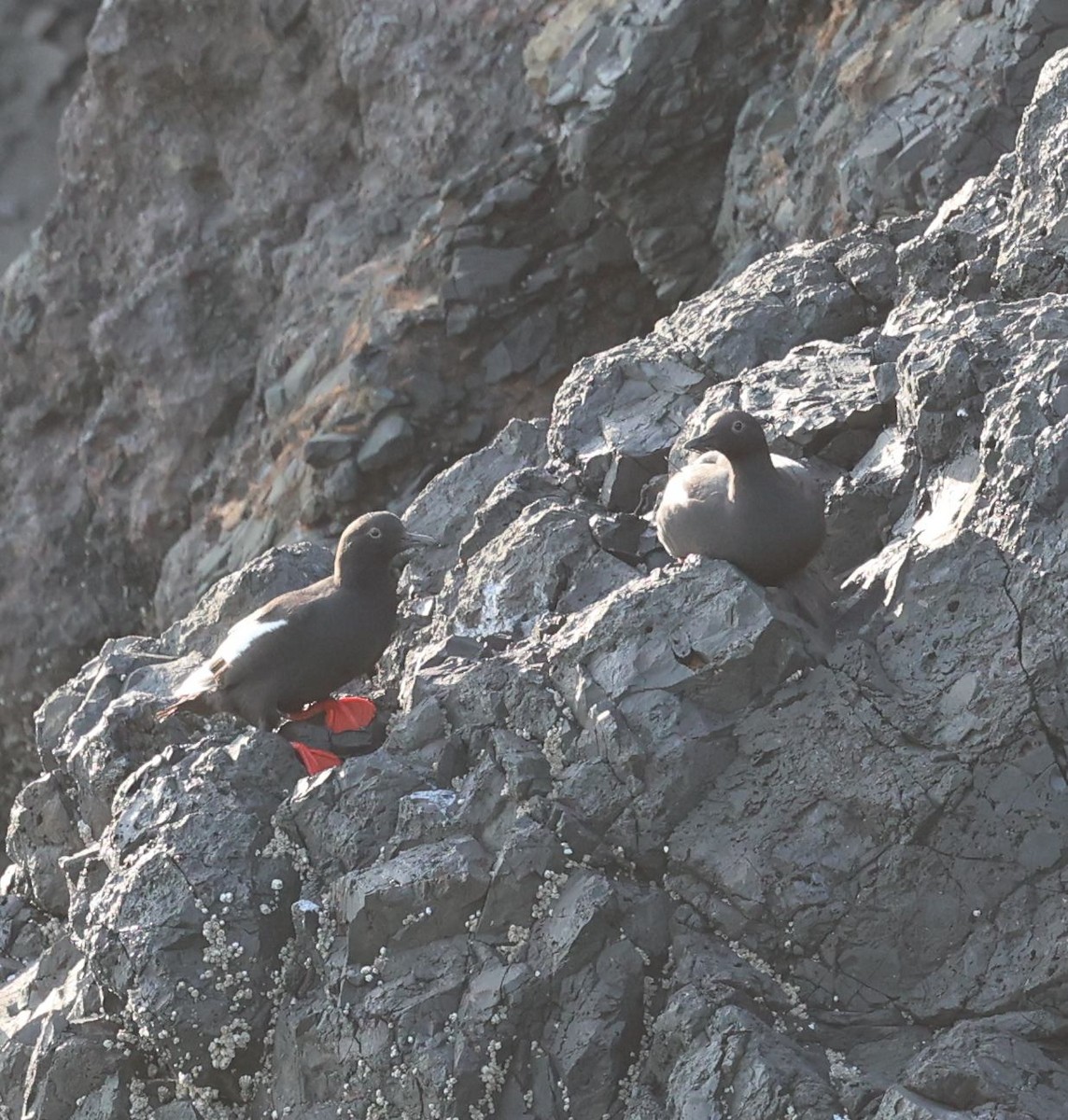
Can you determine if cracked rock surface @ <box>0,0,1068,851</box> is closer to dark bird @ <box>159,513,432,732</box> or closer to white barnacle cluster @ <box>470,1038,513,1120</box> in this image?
dark bird @ <box>159,513,432,732</box>

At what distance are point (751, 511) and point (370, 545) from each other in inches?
85.3

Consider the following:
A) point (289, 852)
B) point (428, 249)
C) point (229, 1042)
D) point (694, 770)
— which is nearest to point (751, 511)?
point (694, 770)

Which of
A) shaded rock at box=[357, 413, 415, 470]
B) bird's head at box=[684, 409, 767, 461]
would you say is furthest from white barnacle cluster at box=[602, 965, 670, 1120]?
shaded rock at box=[357, 413, 415, 470]

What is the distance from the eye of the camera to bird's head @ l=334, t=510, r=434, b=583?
868 centimetres

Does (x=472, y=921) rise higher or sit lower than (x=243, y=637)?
lower

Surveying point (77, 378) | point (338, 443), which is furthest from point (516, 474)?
point (77, 378)

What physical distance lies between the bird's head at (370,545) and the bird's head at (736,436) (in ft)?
5.82

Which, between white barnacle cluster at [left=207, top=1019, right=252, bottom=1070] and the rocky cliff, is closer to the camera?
the rocky cliff

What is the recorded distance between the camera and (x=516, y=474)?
32.5 feet

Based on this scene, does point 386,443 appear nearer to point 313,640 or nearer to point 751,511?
point 313,640

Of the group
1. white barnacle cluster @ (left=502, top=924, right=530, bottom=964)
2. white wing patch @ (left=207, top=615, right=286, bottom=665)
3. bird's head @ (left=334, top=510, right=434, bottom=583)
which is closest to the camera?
white barnacle cluster @ (left=502, top=924, right=530, bottom=964)

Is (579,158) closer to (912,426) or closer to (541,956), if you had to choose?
(912,426)

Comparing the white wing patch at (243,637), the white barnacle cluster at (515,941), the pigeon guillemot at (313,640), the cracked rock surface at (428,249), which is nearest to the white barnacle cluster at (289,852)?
the pigeon guillemot at (313,640)

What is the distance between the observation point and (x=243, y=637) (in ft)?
28.4
